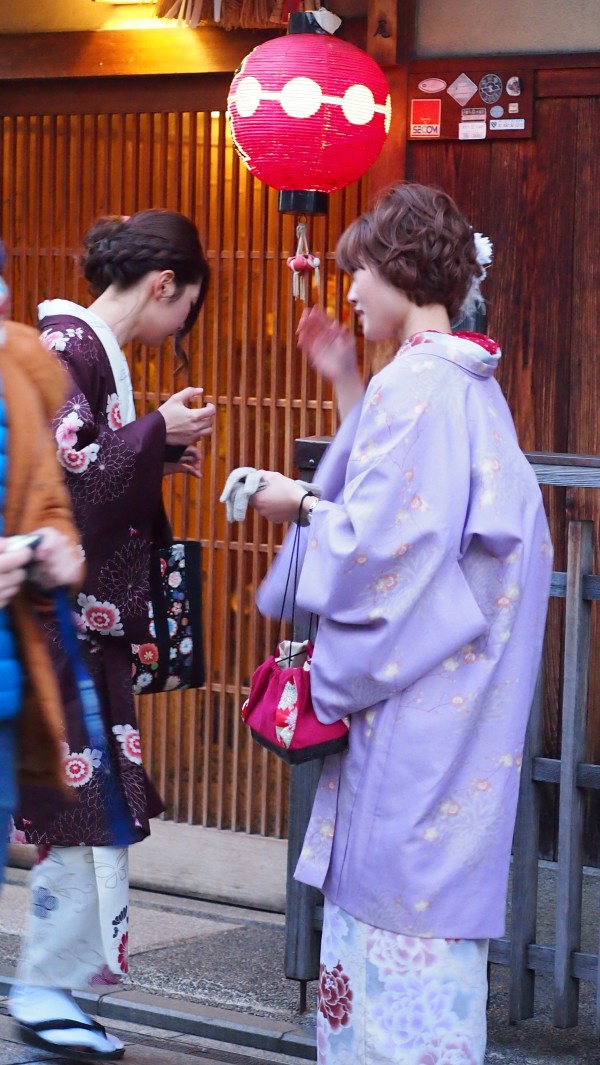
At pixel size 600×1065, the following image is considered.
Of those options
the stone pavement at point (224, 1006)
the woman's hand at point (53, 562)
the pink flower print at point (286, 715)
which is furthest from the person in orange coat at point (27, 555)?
the stone pavement at point (224, 1006)

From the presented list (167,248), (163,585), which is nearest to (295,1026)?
(163,585)

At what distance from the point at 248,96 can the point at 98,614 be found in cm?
184

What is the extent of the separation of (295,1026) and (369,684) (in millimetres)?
1539

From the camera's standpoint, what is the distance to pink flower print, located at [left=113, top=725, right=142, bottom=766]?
13.2ft

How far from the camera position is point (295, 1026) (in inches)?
169

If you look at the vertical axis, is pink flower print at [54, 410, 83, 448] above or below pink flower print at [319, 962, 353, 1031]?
above

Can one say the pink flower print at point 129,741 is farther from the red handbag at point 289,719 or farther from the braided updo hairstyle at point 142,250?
the braided updo hairstyle at point 142,250

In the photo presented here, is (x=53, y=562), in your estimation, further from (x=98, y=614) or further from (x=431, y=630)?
(x=98, y=614)

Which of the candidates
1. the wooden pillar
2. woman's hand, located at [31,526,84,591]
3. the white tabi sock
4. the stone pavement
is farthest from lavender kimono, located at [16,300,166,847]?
the wooden pillar

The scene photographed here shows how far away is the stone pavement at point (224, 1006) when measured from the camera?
164 inches

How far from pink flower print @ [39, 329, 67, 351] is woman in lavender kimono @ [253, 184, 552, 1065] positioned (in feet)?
3.10

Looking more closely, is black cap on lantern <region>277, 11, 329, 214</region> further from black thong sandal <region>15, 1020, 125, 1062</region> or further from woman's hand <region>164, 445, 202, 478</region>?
black thong sandal <region>15, 1020, 125, 1062</region>

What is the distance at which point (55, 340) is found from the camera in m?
3.93

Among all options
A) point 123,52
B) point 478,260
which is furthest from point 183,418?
point 123,52
